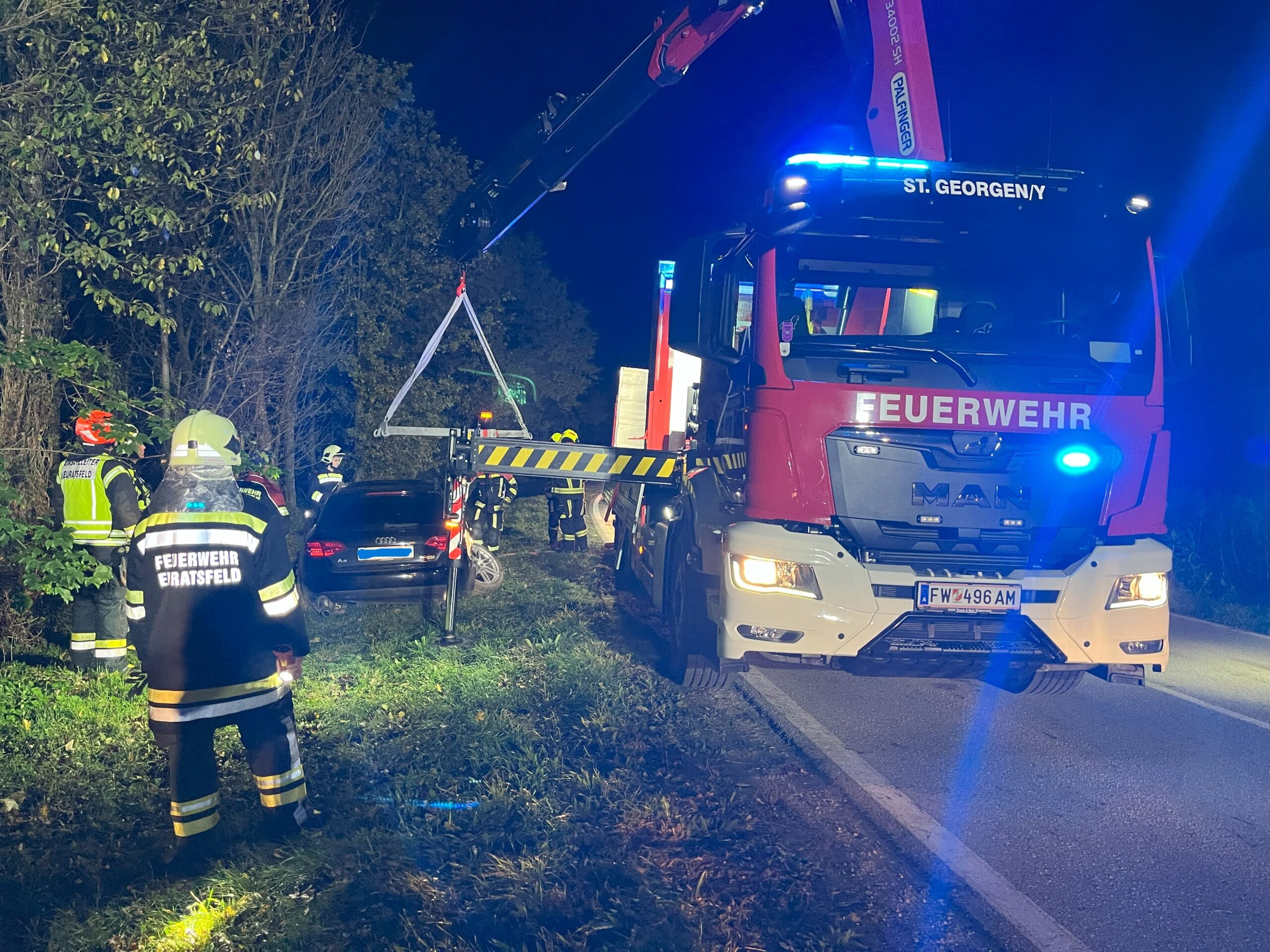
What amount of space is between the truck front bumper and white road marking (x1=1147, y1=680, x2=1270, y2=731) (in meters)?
1.76

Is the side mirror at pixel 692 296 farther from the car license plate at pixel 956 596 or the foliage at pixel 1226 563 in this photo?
the foliage at pixel 1226 563

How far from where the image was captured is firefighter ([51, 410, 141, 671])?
6.60m

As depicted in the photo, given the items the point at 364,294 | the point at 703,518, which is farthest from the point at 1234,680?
the point at 364,294

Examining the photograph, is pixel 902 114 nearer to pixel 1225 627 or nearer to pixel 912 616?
pixel 912 616

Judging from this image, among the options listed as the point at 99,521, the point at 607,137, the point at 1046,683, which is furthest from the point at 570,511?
the point at 1046,683

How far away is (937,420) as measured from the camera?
17.6 feet

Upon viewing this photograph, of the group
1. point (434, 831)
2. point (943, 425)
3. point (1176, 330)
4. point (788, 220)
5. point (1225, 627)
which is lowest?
point (434, 831)

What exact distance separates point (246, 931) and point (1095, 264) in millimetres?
5460

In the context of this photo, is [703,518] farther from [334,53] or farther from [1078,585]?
[334,53]

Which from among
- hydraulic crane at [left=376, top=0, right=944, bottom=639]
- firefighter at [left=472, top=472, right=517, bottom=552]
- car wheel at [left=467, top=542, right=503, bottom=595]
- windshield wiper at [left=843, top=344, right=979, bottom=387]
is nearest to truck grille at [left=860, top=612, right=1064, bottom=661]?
windshield wiper at [left=843, top=344, right=979, bottom=387]

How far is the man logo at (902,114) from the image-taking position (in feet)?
23.4

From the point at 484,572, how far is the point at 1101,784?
6.95 meters

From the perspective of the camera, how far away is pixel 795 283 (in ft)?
18.6

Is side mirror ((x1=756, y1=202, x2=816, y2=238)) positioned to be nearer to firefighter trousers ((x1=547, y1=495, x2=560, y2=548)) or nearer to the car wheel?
the car wheel
